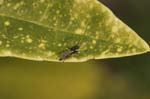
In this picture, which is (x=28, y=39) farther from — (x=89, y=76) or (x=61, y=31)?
(x=89, y=76)

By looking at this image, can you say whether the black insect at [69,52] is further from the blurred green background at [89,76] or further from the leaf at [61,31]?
the blurred green background at [89,76]

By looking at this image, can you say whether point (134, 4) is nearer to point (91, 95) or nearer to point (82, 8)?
point (91, 95)

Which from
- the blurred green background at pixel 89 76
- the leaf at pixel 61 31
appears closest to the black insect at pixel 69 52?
the leaf at pixel 61 31

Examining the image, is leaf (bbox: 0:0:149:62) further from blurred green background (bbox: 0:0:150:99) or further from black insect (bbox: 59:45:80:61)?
blurred green background (bbox: 0:0:150:99)

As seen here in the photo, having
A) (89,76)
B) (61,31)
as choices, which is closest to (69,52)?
(61,31)

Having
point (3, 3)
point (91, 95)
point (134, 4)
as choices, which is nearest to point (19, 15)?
point (3, 3)

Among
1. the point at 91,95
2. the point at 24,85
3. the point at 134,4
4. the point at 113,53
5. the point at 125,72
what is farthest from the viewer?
the point at 134,4
